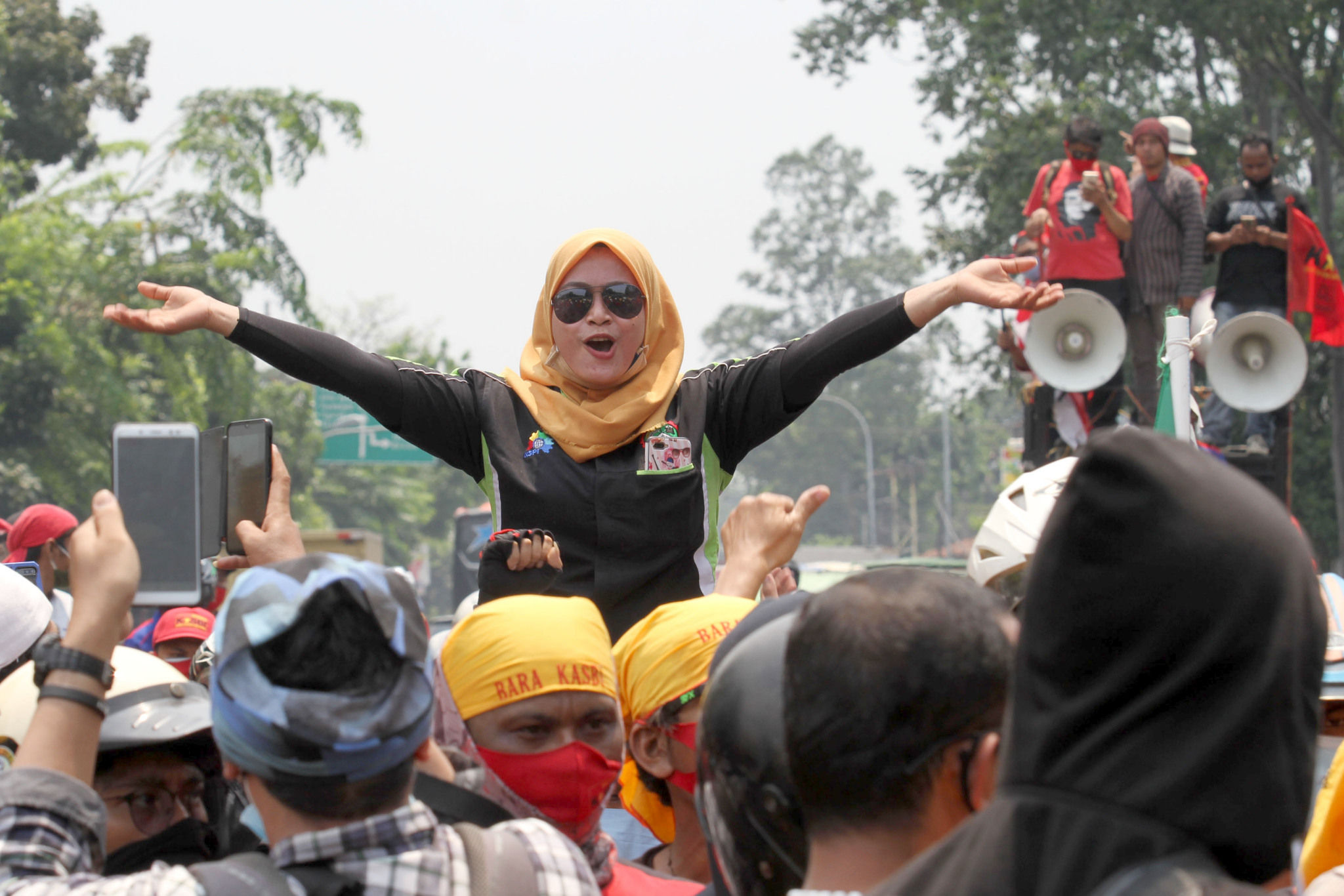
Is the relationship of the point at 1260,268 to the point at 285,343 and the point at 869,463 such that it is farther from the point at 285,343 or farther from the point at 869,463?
the point at 869,463

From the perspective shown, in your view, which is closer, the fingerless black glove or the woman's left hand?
the fingerless black glove

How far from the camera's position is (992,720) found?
1.58 meters

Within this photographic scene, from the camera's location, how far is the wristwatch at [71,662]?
197cm

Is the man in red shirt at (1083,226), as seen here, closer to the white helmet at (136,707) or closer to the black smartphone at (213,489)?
the black smartphone at (213,489)

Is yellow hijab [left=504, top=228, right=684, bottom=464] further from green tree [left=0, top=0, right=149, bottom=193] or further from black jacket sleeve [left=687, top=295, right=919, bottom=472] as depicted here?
green tree [left=0, top=0, right=149, bottom=193]

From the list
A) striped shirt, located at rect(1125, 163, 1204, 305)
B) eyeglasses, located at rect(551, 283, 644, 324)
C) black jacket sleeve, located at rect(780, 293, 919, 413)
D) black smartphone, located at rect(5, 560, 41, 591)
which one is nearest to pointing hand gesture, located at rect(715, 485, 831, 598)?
black jacket sleeve, located at rect(780, 293, 919, 413)

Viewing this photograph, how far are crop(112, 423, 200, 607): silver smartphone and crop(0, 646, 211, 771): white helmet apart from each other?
138 millimetres

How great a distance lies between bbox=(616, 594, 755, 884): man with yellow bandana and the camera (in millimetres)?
2645

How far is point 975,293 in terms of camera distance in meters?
3.34

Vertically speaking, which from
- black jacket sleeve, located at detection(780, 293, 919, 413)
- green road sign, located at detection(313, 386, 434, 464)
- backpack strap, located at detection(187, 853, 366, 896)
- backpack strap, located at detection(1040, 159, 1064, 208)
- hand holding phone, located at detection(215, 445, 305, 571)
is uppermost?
backpack strap, located at detection(1040, 159, 1064, 208)

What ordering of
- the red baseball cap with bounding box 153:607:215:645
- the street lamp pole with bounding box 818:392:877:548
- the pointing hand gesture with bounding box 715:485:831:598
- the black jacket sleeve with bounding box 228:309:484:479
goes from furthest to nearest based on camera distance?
the street lamp pole with bounding box 818:392:877:548 → the red baseball cap with bounding box 153:607:215:645 → the black jacket sleeve with bounding box 228:309:484:479 → the pointing hand gesture with bounding box 715:485:831:598

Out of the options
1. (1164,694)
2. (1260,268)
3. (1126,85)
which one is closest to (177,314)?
(1164,694)

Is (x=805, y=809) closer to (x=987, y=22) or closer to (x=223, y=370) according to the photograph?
(x=987, y=22)

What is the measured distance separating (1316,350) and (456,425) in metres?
18.0
